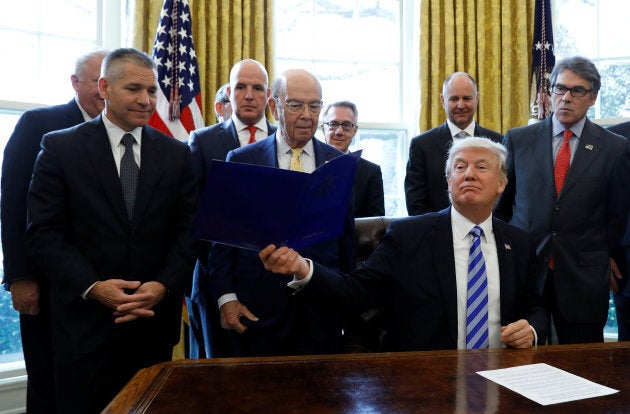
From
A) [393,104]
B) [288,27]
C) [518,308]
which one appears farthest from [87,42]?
[518,308]

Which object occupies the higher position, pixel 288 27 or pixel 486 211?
pixel 288 27

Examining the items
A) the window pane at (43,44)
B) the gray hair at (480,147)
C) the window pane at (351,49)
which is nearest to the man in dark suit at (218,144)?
the gray hair at (480,147)

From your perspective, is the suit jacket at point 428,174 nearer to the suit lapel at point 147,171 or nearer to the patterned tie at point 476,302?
the patterned tie at point 476,302

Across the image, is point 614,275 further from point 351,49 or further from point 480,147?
point 351,49

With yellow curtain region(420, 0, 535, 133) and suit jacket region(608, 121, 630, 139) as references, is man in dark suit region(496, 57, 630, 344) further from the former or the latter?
yellow curtain region(420, 0, 535, 133)

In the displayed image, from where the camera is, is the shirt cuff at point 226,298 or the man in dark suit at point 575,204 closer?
the shirt cuff at point 226,298

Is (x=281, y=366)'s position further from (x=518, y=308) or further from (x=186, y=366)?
(x=518, y=308)

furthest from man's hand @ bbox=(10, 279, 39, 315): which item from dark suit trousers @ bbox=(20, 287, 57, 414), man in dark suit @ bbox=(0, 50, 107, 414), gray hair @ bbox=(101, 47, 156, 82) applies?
gray hair @ bbox=(101, 47, 156, 82)

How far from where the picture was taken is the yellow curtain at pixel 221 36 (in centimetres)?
443

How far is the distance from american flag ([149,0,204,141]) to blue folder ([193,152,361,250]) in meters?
2.45

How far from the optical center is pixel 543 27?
5043mm

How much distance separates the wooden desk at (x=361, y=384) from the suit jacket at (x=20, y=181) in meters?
1.22

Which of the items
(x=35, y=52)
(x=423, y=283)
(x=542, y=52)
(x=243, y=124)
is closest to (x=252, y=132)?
(x=243, y=124)

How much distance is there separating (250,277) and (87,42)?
2806 mm
